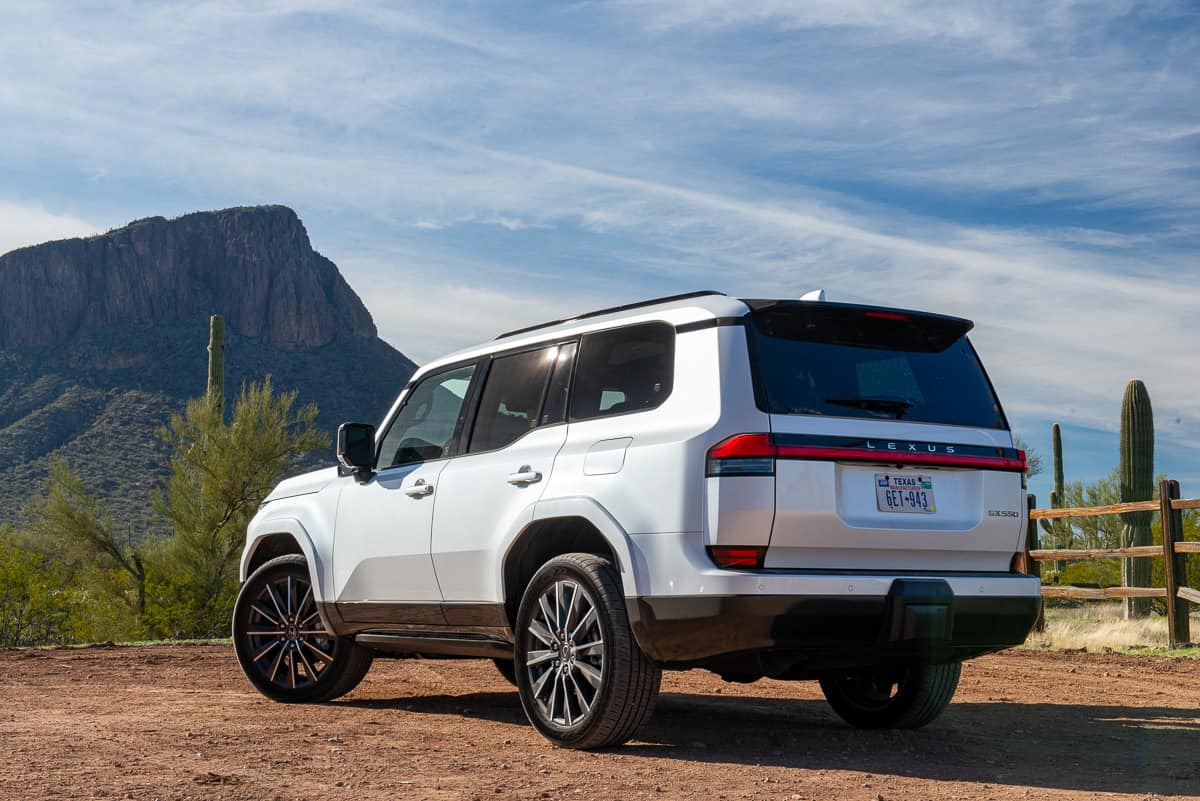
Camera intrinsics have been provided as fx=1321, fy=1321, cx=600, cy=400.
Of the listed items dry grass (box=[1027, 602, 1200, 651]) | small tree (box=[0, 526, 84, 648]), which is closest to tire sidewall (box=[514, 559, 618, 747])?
dry grass (box=[1027, 602, 1200, 651])

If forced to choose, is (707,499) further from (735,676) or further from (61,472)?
(61,472)

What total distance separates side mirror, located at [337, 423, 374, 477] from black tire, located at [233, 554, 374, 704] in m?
0.88

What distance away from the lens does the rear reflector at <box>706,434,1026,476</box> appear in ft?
18.1

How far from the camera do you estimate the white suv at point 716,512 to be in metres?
5.55

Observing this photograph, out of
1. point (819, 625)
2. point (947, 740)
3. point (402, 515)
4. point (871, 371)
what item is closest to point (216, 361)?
point (402, 515)

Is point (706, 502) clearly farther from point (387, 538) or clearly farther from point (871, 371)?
point (387, 538)

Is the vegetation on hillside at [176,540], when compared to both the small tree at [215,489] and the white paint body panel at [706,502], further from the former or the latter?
the white paint body panel at [706,502]

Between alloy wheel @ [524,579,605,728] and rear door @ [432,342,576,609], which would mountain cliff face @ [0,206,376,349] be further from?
alloy wheel @ [524,579,605,728]

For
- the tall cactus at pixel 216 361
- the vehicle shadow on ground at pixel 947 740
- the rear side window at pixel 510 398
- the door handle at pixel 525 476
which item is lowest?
the vehicle shadow on ground at pixel 947 740

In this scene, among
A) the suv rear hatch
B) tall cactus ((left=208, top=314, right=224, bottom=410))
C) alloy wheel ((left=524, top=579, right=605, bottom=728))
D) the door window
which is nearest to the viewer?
the suv rear hatch

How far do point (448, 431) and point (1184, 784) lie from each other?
402cm

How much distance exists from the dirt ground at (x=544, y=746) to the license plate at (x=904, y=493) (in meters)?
1.16

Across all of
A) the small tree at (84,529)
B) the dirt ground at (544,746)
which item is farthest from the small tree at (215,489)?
the dirt ground at (544,746)

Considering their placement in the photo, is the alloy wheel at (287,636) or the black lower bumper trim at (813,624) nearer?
the black lower bumper trim at (813,624)
